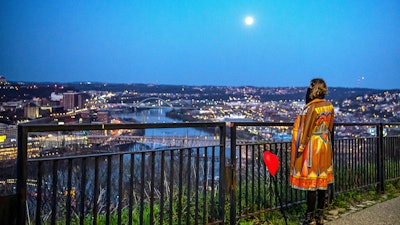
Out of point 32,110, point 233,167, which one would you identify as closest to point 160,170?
point 233,167

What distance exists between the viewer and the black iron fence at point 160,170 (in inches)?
127

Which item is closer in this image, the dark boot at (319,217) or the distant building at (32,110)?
the dark boot at (319,217)

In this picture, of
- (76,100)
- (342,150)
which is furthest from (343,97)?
(342,150)

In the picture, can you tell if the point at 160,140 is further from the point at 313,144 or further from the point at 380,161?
the point at 380,161

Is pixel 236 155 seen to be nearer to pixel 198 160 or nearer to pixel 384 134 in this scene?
pixel 198 160

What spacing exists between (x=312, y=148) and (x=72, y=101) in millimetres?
31948

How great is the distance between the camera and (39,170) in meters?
3.02

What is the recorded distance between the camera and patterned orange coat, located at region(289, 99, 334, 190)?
4703 mm

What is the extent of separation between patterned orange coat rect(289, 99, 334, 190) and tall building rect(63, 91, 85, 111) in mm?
28806

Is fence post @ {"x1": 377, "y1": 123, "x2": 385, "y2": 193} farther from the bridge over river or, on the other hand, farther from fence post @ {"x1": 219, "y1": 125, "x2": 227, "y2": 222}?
fence post @ {"x1": 219, "y1": 125, "x2": 227, "y2": 222}

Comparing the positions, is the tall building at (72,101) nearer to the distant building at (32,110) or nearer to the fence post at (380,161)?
the distant building at (32,110)

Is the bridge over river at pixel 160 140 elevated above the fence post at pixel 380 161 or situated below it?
above

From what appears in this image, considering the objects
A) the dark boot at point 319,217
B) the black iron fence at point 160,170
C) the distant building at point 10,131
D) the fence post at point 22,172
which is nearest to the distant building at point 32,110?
the distant building at point 10,131

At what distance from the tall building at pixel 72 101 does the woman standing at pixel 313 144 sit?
2879 centimetres
